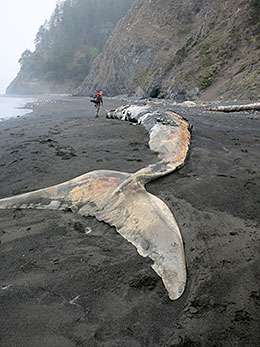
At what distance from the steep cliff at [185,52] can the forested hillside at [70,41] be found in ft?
110

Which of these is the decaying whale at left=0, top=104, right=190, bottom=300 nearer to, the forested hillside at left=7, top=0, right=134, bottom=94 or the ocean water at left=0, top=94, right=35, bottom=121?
the ocean water at left=0, top=94, right=35, bottom=121

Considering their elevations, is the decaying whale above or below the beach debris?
above

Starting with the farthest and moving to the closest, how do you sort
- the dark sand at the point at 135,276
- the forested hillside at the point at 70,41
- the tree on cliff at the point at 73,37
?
the tree on cliff at the point at 73,37
the forested hillside at the point at 70,41
the dark sand at the point at 135,276

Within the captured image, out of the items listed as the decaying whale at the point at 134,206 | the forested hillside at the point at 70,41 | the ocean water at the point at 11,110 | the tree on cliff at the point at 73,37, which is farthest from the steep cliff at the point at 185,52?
the tree on cliff at the point at 73,37

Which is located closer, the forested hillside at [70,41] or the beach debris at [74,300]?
the beach debris at [74,300]

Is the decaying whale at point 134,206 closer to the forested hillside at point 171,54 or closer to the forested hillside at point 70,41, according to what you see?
the forested hillside at point 171,54

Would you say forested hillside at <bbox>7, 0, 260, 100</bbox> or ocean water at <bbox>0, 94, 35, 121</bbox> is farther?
forested hillside at <bbox>7, 0, 260, 100</bbox>

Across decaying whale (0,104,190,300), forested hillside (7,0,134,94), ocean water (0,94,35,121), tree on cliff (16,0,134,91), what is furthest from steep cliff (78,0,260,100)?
tree on cliff (16,0,134,91)

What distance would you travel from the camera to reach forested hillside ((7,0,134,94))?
79.6 meters

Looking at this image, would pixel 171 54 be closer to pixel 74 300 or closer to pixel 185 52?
pixel 185 52

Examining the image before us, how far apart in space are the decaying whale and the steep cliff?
478 inches

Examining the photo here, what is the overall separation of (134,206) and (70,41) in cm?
9800

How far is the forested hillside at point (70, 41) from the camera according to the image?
79625 millimetres

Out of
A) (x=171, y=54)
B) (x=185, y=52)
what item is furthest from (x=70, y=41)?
(x=185, y=52)
